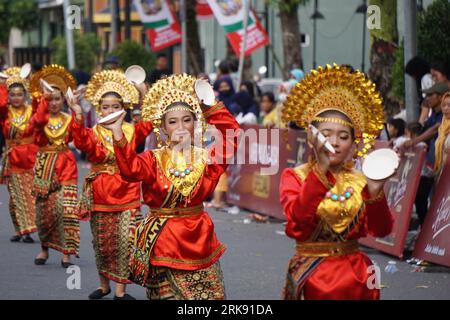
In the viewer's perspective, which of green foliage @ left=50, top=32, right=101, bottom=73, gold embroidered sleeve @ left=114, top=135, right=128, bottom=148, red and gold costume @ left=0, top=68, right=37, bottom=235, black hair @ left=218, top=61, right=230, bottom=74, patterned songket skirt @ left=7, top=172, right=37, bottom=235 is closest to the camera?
gold embroidered sleeve @ left=114, top=135, right=128, bottom=148

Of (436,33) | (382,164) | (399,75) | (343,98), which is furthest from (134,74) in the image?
(399,75)

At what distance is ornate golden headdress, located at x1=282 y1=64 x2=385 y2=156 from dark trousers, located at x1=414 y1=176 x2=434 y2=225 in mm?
5586

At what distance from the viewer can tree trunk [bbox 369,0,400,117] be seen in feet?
52.8

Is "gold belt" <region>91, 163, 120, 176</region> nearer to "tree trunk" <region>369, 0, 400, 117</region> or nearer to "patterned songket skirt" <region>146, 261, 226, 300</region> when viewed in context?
"patterned songket skirt" <region>146, 261, 226, 300</region>

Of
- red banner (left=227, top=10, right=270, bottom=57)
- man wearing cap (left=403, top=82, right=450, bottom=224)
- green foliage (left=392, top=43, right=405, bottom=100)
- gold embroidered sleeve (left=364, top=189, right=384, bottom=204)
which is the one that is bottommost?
man wearing cap (left=403, top=82, right=450, bottom=224)

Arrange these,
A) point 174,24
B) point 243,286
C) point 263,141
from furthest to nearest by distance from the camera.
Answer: point 174,24 < point 263,141 < point 243,286

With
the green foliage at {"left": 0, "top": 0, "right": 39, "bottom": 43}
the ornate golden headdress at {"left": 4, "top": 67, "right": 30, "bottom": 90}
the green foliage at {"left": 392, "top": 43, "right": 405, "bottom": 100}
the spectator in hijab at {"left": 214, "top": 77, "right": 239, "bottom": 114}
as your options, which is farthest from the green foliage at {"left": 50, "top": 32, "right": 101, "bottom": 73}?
the ornate golden headdress at {"left": 4, "top": 67, "right": 30, "bottom": 90}

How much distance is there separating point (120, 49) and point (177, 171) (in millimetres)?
22039

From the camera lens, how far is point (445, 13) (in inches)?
568

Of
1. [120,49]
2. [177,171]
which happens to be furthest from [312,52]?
[177,171]

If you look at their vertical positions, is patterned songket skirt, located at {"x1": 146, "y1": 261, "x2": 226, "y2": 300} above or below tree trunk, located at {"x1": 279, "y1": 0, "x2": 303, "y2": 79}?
below

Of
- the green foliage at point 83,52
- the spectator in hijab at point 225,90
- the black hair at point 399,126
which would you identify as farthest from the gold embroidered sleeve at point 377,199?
the green foliage at point 83,52
